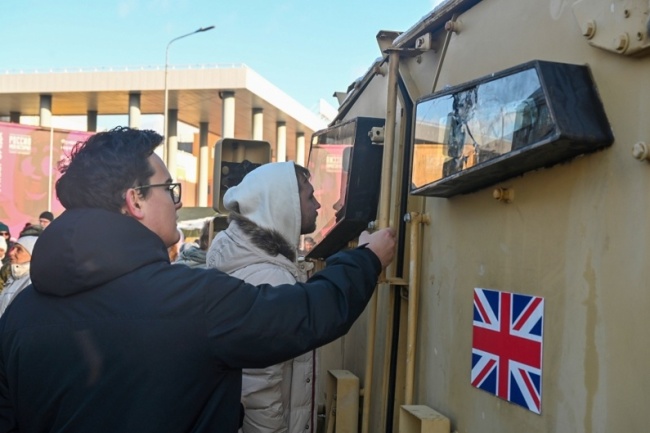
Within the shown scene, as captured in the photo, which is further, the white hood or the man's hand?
the white hood

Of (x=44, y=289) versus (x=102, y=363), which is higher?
(x=44, y=289)

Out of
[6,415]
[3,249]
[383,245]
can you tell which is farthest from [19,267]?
[383,245]

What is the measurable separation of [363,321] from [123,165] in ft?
5.49

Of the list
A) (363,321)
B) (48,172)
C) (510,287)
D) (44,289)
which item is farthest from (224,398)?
(48,172)

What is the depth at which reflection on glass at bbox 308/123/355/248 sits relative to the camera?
3.17 metres

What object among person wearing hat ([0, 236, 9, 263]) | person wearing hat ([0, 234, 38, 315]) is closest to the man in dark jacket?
person wearing hat ([0, 234, 38, 315])

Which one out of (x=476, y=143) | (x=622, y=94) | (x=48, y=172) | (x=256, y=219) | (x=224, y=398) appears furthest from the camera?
Answer: (x=48, y=172)

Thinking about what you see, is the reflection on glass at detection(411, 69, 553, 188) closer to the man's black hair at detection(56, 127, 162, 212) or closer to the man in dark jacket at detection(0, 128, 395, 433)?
the man in dark jacket at detection(0, 128, 395, 433)

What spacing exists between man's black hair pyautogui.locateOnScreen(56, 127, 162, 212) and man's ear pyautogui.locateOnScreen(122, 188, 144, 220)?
0.04 feet

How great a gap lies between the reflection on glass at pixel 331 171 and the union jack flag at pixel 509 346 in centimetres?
119

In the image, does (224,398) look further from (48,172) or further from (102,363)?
(48,172)

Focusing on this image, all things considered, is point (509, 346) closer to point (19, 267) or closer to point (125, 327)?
point (125, 327)

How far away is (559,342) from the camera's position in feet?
5.47

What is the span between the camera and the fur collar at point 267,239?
8.92 feet
